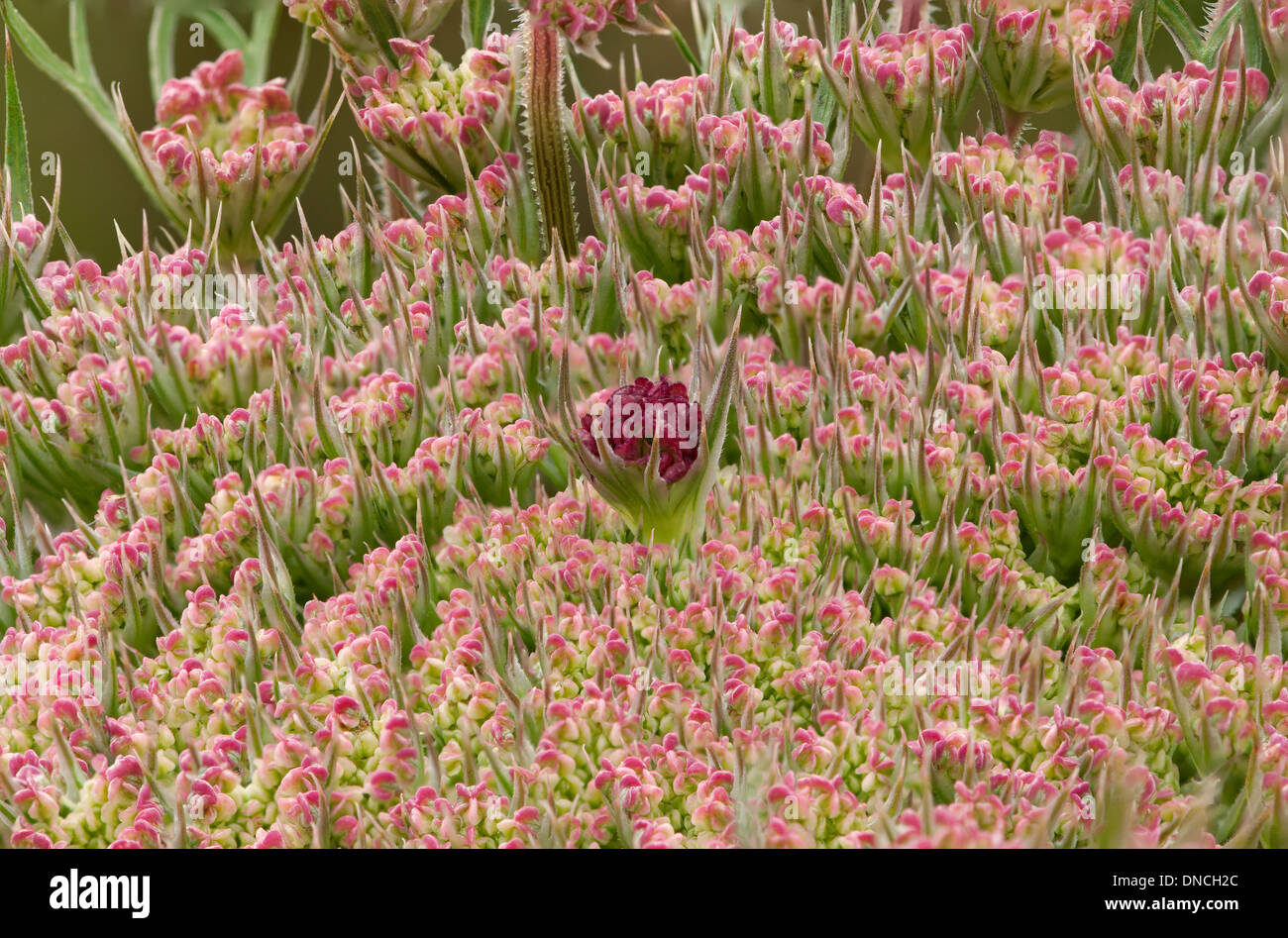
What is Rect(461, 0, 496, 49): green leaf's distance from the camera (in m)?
1.85

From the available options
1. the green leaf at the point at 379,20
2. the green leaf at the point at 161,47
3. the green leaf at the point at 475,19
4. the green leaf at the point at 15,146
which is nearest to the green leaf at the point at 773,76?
the green leaf at the point at 475,19

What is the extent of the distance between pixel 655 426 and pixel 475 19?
74 cm

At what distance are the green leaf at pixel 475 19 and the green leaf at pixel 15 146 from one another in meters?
0.61

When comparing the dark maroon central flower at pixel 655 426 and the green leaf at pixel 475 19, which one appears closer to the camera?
the dark maroon central flower at pixel 655 426

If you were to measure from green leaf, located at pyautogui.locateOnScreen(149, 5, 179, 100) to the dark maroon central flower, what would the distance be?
2.95 ft

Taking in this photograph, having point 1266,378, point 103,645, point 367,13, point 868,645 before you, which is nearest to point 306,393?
point 103,645

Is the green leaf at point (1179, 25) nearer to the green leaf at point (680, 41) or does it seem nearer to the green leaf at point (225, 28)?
the green leaf at point (680, 41)

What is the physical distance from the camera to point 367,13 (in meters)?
1.79

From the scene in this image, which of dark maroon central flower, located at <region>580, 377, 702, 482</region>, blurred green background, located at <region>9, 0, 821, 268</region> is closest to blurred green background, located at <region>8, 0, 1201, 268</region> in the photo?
blurred green background, located at <region>9, 0, 821, 268</region>

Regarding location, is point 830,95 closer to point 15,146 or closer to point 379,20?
point 379,20

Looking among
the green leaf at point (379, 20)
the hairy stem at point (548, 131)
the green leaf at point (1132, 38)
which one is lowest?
the hairy stem at point (548, 131)

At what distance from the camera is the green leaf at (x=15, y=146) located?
5.85ft
